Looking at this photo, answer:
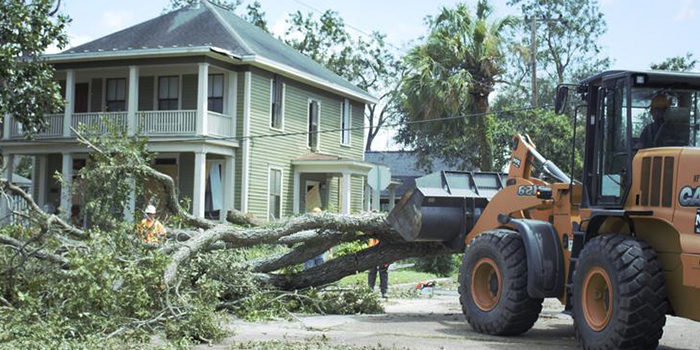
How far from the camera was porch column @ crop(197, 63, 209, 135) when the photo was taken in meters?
26.7

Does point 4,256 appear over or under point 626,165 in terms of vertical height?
under

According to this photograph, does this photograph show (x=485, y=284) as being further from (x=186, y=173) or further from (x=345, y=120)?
(x=345, y=120)

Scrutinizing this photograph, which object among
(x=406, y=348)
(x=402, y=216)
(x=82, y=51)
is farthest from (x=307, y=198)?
(x=406, y=348)

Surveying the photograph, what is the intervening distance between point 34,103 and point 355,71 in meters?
34.2

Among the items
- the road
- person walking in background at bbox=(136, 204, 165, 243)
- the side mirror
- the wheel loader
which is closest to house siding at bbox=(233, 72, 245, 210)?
person walking in background at bbox=(136, 204, 165, 243)

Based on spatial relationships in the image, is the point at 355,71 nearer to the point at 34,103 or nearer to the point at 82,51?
the point at 82,51

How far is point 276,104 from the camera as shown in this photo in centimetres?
3017

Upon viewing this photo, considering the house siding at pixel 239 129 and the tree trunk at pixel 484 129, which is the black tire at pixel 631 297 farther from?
the tree trunk at pixel 484 129

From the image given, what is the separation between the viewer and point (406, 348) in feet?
29.1

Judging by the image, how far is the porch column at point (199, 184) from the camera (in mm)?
26594

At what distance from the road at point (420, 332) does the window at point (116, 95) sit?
1932cm

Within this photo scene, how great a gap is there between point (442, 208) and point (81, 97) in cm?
2182

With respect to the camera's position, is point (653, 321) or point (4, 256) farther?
point (4, 256)

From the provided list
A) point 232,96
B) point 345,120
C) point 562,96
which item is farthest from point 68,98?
point 562,96
